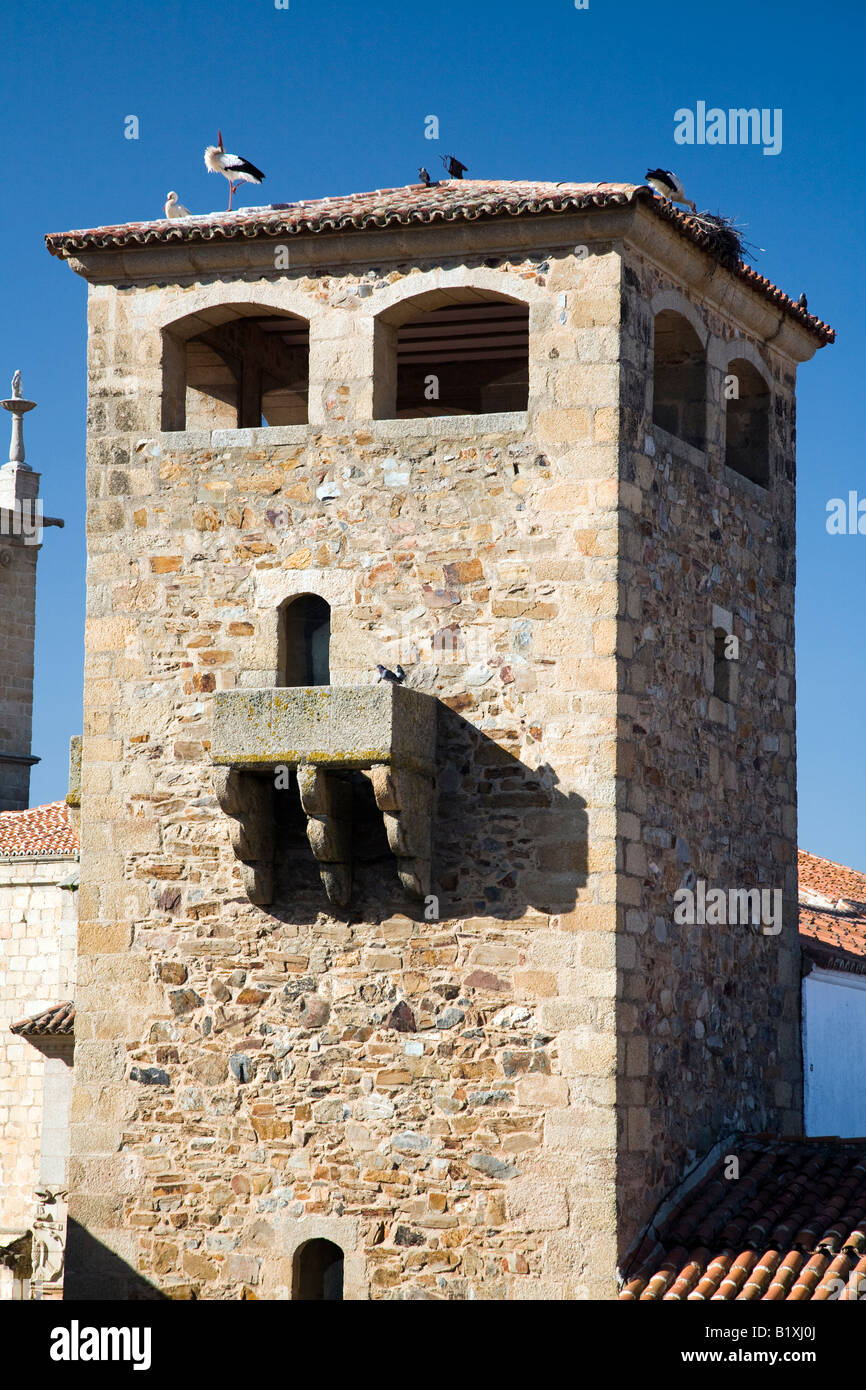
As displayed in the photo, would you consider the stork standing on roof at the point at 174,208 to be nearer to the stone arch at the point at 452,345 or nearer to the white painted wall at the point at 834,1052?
the stone arch at the point at 452,345

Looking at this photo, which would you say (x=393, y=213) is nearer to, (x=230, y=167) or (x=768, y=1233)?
(x=230, y=167)

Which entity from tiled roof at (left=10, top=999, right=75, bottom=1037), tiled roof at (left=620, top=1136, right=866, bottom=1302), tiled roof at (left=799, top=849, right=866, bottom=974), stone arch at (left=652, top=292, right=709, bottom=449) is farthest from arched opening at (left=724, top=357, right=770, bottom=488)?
tiled roof at (left=10, top=999, right=75, bottom=1037)

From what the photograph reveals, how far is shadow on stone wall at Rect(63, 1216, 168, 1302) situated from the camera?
13.6 metres

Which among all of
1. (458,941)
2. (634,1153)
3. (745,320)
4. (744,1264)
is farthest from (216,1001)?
(745,320)

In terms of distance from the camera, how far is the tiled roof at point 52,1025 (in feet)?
62.5

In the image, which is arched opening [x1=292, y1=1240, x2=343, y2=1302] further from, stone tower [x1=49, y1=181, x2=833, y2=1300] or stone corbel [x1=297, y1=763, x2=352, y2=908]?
stone corbel [x1=297, y1=763, x2=352, y2=908]

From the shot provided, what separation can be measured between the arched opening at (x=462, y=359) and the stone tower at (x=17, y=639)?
1827cm

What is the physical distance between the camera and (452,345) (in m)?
16.5

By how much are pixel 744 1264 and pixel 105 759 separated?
5.30 metres

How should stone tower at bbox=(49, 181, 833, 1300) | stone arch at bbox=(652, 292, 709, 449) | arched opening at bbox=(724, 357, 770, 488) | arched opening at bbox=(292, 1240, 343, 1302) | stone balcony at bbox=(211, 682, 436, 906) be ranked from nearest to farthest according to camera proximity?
stone balcony at bbox=(211, 682, 436, 906) → stone tower at bbox=(49, 181, 833, 1300) → arched opening at bbox=(292, 1240, 343, 1302) → stone arch at bbox=(652, 292, 709, 449) → arched opening at bbox=(724, 357, 770, 488)

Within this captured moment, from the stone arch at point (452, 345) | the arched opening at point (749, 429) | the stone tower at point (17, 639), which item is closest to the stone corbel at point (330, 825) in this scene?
the stone arch at point (452, 345)

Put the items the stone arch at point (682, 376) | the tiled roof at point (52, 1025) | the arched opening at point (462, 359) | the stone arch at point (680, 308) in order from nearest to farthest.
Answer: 1. the stone arch at point (680, 308)
2. the stone arch at point (682, 376)
3. the arched opening at point (462, 359)
4. the tiled roof at point (52, 1025)

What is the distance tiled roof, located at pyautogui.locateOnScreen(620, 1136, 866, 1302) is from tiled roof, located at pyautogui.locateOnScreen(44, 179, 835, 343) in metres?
6.29
